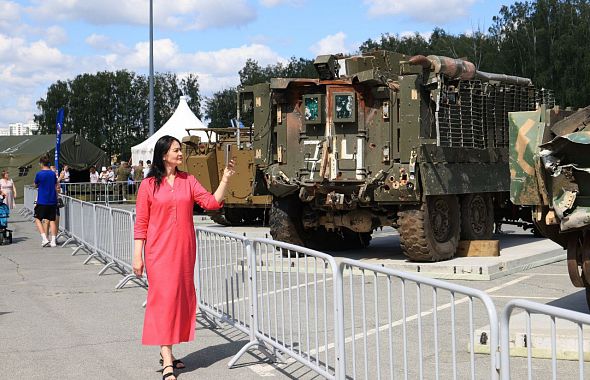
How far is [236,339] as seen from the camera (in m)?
7.79

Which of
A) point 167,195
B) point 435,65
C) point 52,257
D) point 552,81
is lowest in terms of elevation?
point 52,257

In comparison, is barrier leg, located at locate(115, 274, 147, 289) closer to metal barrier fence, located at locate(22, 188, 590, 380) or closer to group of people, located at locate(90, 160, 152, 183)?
metal barrier fence, located at locate(22, 188, 590, 380)

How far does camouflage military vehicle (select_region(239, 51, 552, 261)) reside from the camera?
1187 cm

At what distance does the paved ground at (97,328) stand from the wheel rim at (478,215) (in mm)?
1380

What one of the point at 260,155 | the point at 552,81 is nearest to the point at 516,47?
the point at 552,81

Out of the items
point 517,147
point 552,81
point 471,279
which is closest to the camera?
point 517,147

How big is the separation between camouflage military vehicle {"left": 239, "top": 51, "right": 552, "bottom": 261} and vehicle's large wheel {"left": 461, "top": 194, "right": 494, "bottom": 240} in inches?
0.7

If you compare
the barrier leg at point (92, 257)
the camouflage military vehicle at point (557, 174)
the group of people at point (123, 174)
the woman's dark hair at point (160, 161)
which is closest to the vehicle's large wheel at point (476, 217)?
the camouflage military vehicle at point (557, 174)

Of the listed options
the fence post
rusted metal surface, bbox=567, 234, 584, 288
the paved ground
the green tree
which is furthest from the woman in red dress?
the green tree

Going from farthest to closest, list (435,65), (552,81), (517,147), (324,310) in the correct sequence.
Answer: (552,81), (435,65), (517,147), (324,310)

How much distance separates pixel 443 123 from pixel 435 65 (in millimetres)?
846

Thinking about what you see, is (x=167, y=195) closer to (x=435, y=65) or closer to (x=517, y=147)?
(x=517, y=147)

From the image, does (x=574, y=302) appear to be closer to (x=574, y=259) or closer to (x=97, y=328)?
(x=574, y=259)

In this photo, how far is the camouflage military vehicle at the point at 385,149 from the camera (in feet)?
38.9
